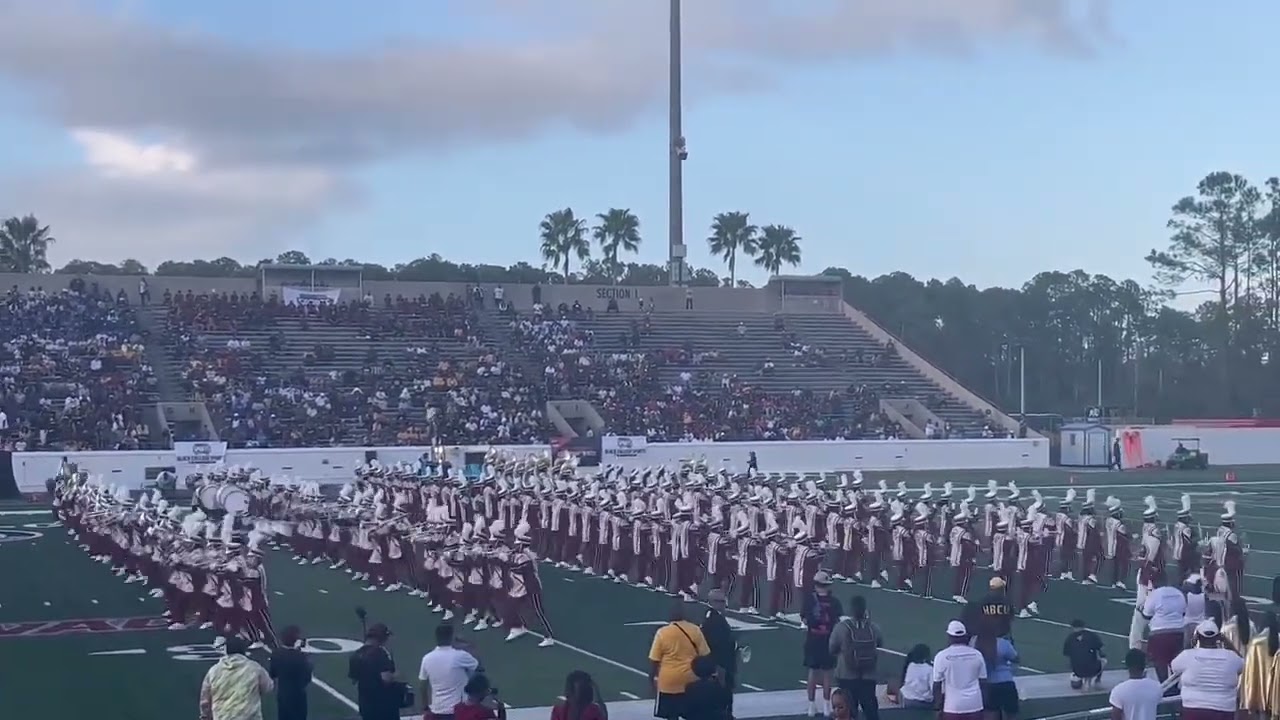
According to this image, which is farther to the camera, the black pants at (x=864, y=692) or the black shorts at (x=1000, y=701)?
the black pants at (x=864, y=692)

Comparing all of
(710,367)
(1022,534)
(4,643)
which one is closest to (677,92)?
(710,367)

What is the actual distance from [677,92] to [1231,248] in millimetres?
40153

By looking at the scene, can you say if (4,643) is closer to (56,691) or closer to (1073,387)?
(56,691)

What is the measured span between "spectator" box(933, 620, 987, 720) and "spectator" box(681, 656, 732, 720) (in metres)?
1.66

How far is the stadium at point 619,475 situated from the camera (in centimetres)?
1644

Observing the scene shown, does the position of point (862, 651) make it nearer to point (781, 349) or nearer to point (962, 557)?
point (962, 557)

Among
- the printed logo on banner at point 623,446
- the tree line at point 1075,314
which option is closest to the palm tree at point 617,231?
the tree line at point 1075,314

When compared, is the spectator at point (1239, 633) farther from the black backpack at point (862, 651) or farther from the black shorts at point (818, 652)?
the black shorts at point (818, 652)

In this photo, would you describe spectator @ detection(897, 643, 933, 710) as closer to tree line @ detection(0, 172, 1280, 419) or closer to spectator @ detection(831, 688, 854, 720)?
spectator @ detection(831, 688, 854, 720)

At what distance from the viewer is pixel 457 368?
174 ft

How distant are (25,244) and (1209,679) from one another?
75516mm

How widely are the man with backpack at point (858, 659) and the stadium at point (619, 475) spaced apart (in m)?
0.12

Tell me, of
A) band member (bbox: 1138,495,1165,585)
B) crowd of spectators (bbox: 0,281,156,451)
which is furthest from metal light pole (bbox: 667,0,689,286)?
band member (bbox: 1138,495,1165,585)

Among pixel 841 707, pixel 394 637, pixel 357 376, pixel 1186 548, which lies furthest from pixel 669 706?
pixel 357 376
